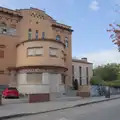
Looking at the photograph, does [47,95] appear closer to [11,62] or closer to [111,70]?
[11,62]

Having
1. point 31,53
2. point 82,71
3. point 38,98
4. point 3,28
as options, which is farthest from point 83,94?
point 82,71

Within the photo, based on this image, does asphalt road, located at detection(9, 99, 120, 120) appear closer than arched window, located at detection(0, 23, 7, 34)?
Yes

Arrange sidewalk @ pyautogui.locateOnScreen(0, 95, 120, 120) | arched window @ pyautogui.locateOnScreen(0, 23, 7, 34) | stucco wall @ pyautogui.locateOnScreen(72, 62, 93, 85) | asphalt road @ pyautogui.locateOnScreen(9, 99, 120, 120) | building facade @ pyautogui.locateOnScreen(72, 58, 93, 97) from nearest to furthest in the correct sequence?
asphalt road @ pyautogui.locateOnScreen(9, 99, 120, 120) → sidewalk @ pyautogui.locateOnScreen(0, 95, 120, 120) → arched window @ pyautogui.locateOnScreen(0, 23, 7, 34) → building facade @ pyautogui.locateOnScreen(72, 58, 93, 97) → stucco wall @ pyautogui.locateOnScreen(72, 62, 93, 85)

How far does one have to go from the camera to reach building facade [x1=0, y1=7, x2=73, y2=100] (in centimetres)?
4375

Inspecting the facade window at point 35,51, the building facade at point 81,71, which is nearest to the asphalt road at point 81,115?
the facade window at point 35,51

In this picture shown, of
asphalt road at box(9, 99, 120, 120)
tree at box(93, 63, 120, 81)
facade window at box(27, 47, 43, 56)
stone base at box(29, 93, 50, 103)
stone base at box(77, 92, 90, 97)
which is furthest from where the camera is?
tree at box(93, 63, 120, 81)

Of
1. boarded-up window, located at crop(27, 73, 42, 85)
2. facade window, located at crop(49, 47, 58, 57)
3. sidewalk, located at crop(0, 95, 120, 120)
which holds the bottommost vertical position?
sidewalk, located at crop(0, 95, 120, 120)

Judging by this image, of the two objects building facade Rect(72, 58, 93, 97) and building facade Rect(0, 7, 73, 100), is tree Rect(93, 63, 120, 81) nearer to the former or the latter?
building facade Rect(72, 58, 93, 97)

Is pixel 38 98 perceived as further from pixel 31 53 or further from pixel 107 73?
pixel 107 73

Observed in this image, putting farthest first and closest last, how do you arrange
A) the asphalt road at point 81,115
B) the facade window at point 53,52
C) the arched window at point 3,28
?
the arched window at point 3,28 → the facade window at point 53,52 → the asphalt road at point 81,115

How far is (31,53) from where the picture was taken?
45.0 m

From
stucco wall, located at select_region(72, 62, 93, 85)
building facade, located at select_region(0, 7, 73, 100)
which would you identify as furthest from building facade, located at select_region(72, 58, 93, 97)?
building facade, located at select_region(0, 7, 73, 100)

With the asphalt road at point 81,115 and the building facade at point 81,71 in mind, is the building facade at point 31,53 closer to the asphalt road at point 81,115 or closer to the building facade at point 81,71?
the building facade at point 81,71

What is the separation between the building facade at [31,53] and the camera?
43.8 metres
